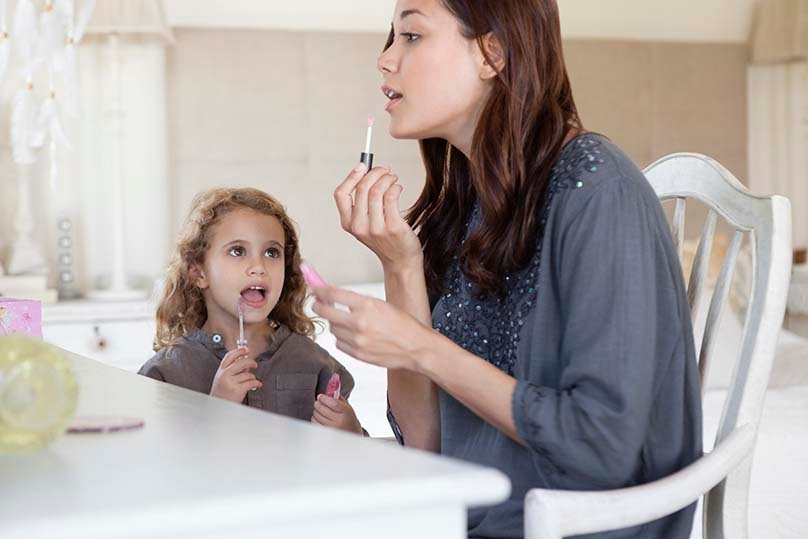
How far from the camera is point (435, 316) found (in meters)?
1.45

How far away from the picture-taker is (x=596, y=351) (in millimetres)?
1100

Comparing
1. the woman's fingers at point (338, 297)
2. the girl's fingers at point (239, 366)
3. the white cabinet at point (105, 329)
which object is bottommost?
the white cabinet at point (105, 329)

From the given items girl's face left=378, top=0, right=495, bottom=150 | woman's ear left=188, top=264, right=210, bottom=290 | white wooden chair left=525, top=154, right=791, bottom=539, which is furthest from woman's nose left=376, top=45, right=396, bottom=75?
woman's ear left=188, top=264, right=210, bottom=290

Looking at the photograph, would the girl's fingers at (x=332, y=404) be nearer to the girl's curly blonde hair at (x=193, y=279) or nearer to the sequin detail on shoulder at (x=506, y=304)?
the sequin detail on shoulder at (x=506, y=304)

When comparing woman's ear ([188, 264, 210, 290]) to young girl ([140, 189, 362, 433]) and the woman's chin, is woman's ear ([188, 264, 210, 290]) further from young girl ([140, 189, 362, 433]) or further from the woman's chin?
the woman's chin

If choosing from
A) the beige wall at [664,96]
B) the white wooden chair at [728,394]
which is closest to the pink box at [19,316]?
the white wooden chair at [728,394]

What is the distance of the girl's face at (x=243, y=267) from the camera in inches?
75.4

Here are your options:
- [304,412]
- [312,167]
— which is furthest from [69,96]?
[304,412]

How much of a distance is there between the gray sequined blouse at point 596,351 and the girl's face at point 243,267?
2.22 ft

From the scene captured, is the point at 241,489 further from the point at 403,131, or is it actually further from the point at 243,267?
the point at 243,267

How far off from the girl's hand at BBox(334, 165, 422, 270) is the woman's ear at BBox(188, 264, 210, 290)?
2.24 ft

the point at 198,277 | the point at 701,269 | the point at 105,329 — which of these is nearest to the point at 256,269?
the point at 198,277

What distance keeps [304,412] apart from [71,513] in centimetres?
130

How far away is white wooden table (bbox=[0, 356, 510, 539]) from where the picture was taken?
22.5 inches
